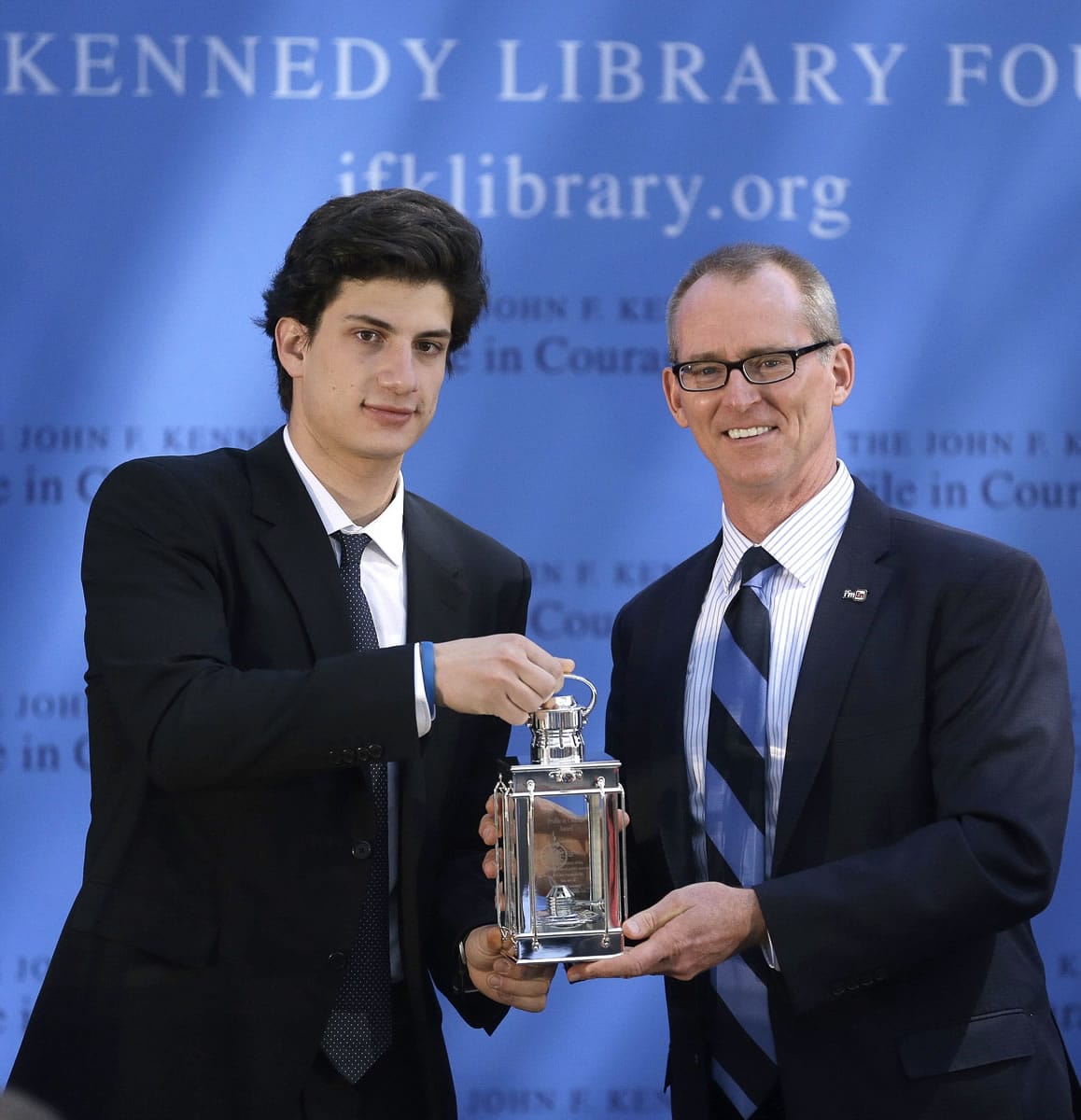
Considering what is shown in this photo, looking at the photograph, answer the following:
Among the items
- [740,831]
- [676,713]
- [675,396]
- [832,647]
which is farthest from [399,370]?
[740,831]

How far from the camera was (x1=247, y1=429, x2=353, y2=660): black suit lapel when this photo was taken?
101 inches

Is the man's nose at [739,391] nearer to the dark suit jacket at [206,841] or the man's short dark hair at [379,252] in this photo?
the man's short dark hair at [379,252]

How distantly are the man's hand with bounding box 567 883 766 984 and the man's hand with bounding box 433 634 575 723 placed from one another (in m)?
0.39

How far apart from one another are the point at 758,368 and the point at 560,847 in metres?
0.97

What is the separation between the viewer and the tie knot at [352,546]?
2699 millimetres

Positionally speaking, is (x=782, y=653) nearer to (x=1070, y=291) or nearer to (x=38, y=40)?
(x=1070, y=291)

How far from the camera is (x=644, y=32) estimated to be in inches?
143

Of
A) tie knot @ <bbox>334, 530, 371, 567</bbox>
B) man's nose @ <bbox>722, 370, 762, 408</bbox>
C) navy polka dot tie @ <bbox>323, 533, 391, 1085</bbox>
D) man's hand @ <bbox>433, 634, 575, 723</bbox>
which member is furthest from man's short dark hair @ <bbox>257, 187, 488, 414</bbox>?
man's hand @ <bbox>433, 634, 575, 723</bbox>

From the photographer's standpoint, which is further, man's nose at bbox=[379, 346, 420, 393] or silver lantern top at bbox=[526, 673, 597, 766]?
man's nose at bbox=[379, 346, 420, 393]

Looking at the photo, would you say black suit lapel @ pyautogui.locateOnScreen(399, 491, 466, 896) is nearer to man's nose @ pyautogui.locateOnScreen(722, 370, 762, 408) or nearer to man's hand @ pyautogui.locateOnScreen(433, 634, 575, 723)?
man's hand @ pyautogui.locateOnScreen(433, 634, 575, 723)

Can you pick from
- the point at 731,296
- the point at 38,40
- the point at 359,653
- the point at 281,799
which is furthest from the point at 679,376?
the point at 38,40

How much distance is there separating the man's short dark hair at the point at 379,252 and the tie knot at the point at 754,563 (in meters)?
0.71

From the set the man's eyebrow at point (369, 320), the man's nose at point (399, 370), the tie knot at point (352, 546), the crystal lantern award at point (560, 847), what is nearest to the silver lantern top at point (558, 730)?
the crystal lantern award at point (560, 847)

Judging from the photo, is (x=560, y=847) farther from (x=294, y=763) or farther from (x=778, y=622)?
(x=778, y=622)
